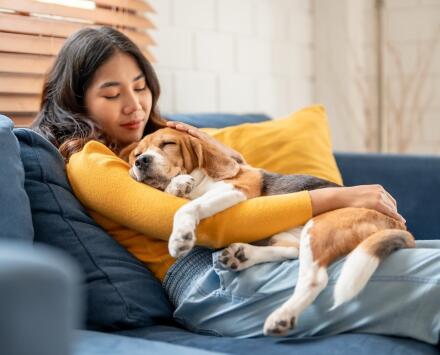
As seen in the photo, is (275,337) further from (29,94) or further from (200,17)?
(200,17)

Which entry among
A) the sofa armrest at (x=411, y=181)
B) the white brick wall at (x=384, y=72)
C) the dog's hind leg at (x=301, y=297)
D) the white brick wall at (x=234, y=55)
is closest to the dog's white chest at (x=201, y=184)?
the dog's hind leg at (x=301, y=297)

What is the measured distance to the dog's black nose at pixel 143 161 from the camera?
1.72 meters

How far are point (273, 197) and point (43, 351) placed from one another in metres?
1.12

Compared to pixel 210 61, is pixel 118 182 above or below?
below

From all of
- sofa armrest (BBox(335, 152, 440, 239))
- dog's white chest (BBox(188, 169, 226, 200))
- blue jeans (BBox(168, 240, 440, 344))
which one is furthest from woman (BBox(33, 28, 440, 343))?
sofa armrest (BBox(335, 152, 440, 239))

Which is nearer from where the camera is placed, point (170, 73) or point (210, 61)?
point (170, 73)

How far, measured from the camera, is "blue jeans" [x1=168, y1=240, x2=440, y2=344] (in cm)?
150

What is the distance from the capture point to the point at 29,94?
2.31 m

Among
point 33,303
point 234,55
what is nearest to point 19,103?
point 234,55

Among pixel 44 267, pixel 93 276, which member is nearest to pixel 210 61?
pixel 93 276

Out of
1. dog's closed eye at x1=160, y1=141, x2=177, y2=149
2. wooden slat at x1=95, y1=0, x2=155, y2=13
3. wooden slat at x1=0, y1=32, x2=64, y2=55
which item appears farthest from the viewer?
wooden slat at x1=95, y1=0, x2=155, y2=13

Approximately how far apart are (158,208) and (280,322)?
0.38 metres

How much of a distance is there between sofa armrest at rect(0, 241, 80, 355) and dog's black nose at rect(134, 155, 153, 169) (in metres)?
1.07

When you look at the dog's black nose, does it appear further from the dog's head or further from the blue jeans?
the blue jeans
